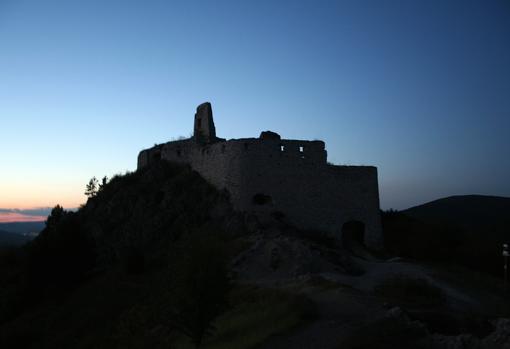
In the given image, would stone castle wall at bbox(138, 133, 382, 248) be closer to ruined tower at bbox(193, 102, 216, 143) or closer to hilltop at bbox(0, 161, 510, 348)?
hilltop at bbox(0, 161, 510, 348)

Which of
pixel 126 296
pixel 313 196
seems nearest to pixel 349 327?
pixel 126 296

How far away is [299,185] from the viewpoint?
24562mm

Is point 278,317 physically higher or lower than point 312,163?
lower

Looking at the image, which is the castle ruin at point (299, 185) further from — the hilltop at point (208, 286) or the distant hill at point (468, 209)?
the distant hill at point (468, 209)

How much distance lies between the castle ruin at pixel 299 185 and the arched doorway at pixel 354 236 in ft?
0.35

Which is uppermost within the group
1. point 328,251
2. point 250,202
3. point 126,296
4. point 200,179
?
point 200,179

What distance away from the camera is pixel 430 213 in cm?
7350

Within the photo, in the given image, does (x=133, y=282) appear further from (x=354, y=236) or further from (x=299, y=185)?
(x=354, y=236)

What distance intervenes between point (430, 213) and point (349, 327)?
232 ft

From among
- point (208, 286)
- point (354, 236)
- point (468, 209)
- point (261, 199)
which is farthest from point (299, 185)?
point (468, 209)

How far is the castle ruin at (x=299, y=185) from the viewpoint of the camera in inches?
953

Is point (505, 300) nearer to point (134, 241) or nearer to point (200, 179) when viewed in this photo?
point (200, 179)

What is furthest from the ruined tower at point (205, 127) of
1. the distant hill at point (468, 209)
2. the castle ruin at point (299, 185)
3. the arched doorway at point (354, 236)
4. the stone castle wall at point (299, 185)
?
the distant hill at point (468, 209)

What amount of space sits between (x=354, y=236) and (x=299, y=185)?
6025mm
